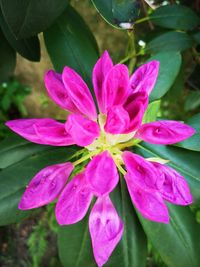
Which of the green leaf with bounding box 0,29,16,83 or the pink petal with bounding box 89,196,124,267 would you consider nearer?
the pink petal with bounding box 89,196,124,267

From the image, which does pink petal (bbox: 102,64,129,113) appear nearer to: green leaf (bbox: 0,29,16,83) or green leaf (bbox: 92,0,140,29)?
green leaf (bbox: 92,0,140,29)

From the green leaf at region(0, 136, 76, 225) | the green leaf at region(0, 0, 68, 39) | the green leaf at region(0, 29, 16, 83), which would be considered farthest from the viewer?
the green leaf at region(0, 29, 16, 83)

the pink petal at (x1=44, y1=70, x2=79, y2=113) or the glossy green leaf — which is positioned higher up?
the pink petal at (x1=44, y1=70, x2=79, y2=113)

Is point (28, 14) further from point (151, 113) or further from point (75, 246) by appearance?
point (75, 246)

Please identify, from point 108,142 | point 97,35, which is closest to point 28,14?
point 108,142

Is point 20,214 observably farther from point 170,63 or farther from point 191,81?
point 191,81

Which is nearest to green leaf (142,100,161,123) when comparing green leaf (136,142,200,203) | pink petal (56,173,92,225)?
green leaf (136,142,200,203)

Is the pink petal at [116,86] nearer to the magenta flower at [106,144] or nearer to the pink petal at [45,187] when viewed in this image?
the magenta flower at [106,144]

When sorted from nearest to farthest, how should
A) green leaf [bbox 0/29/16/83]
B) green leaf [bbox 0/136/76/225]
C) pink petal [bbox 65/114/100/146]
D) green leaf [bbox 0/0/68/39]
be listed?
pink petal [bbox 65/114/100/146] < green leaf [bbox 0/0/68/39] < green leaf [bbox 0/136/76/225] < green leaf [bbox 0/29/16/83]
